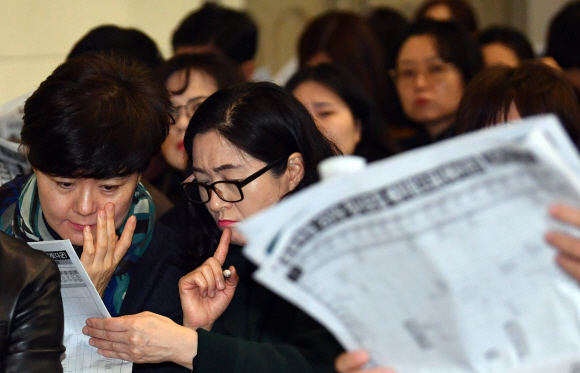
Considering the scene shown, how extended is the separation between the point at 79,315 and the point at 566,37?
9.02 ft

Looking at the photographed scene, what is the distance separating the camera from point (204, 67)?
8.50 feet

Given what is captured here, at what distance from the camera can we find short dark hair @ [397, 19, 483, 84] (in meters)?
3.22

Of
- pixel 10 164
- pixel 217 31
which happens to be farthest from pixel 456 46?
pixel 10 164

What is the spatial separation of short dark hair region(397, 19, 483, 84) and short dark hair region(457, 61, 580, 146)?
1428 mm

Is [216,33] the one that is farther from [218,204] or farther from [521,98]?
[521,98]

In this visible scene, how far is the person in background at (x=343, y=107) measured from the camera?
2.87 meters

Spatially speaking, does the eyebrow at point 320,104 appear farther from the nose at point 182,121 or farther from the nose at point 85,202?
the nose at point 85,202

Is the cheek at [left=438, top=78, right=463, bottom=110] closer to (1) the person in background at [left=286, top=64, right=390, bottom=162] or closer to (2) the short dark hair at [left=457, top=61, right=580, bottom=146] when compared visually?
(1) the person in background at [left=286, top=64, right=390, bottom=162]

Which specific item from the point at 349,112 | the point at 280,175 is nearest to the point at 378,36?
the point at 349,112

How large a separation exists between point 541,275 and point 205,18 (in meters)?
2.87

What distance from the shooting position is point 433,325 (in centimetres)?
90

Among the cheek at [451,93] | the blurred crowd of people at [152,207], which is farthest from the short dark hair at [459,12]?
the blurred crowd of people at [152,207]

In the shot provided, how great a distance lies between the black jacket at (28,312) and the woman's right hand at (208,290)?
0.37m

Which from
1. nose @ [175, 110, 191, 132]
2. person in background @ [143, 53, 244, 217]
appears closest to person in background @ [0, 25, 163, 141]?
person in background @ [143, 53, 244, 217]
